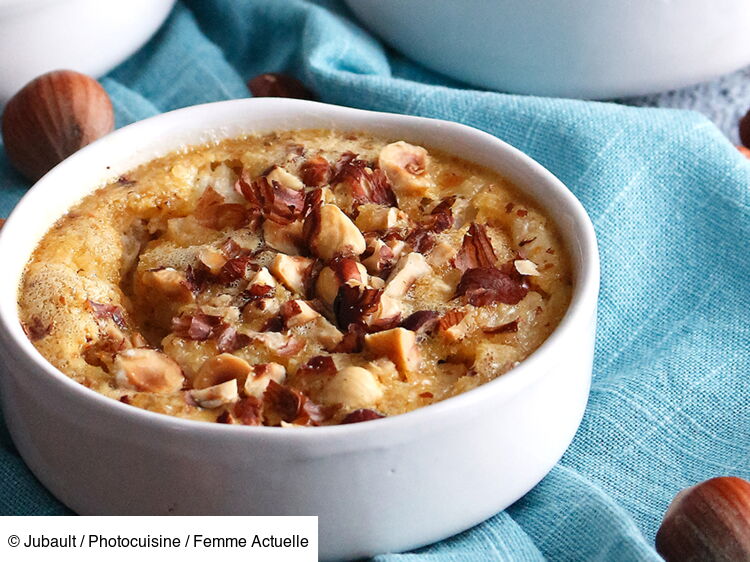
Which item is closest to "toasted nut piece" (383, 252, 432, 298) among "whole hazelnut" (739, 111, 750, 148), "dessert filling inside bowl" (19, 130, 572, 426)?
"dessert filling inside bowl" (19, 130, 572, 426)

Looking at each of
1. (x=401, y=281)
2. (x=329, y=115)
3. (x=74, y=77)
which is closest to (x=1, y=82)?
(x=74, y=77)

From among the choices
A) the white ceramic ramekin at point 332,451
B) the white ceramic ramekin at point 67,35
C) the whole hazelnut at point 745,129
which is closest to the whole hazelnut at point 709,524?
the white ceramic ramekin at point 332,451

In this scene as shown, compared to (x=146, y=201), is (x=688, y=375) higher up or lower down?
lower down

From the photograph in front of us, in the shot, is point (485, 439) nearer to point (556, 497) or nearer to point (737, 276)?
point (556, 497)

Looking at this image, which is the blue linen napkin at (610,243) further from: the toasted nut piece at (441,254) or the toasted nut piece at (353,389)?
the toasted nut piece at (441,254)

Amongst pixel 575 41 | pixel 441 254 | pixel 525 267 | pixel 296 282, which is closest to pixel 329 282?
pixel 296 282

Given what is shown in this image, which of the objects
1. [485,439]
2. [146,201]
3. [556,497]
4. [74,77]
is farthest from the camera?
[74,77]

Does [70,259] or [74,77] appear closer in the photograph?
[70,259]
